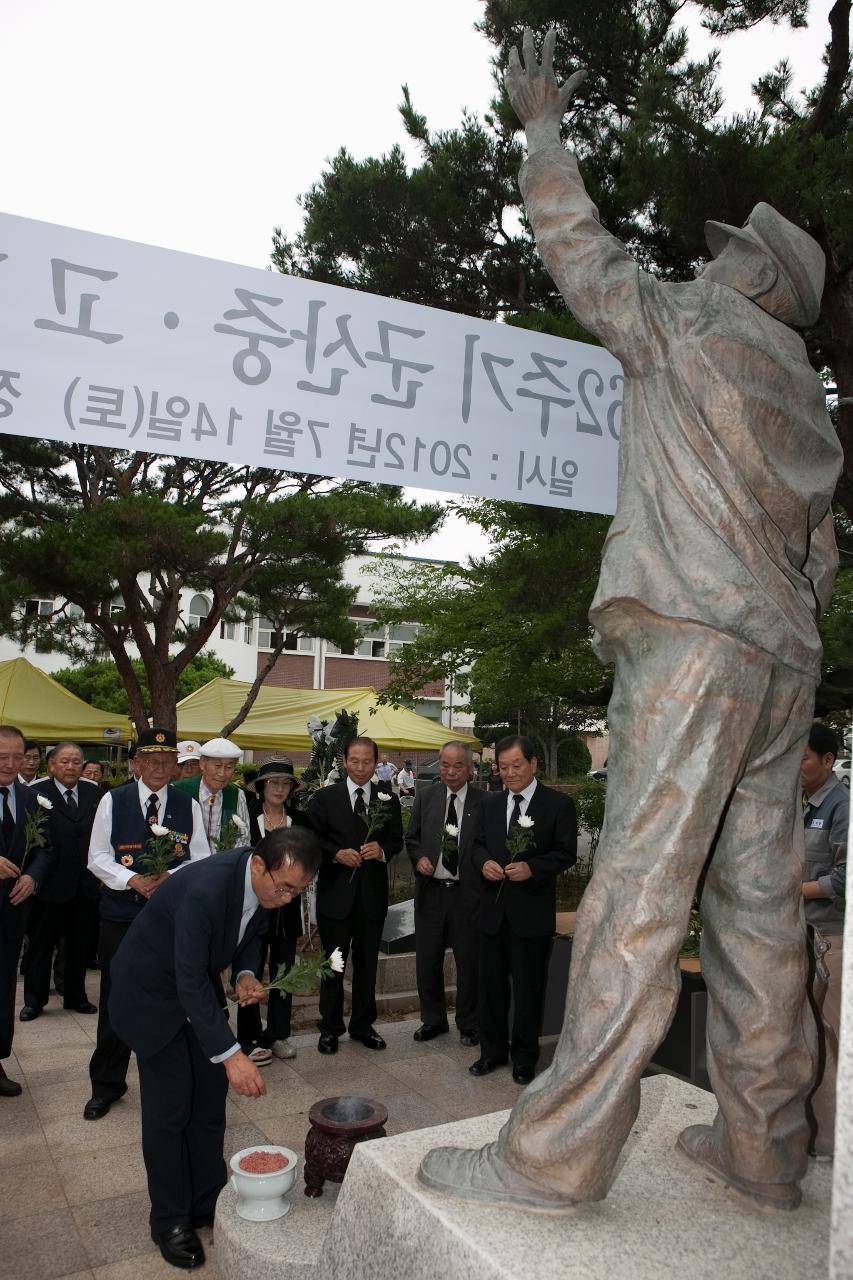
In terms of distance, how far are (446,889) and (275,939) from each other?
1.02m

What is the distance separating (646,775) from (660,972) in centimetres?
44

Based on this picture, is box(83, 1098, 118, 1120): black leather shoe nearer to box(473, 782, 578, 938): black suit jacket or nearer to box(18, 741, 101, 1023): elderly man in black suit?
box(18, 741, 101, 1023): elderly man in black suit

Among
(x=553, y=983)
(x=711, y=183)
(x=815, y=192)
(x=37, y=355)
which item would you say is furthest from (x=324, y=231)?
(x=553, y=983)

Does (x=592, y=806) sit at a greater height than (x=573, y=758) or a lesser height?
greater

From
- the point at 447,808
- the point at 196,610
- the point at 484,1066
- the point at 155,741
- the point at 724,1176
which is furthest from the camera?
the point at 196,610

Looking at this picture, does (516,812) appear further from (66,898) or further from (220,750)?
(66,898)

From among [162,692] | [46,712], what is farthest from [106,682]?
[162,692]

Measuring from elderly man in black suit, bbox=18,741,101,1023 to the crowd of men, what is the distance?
13 millimetres

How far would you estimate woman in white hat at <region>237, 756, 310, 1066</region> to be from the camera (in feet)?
17.0

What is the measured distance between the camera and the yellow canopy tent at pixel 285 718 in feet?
54.4

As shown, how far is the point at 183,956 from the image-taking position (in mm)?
3020

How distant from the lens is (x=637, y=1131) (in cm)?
272

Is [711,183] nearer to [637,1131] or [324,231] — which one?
[324,231]

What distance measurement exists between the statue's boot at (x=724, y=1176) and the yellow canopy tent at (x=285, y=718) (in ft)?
44.5
